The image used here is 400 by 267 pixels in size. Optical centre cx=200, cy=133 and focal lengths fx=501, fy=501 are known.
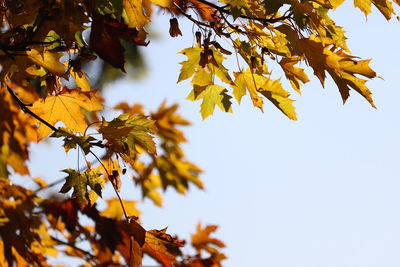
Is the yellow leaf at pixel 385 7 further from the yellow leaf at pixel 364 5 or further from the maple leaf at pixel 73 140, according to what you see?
the maple leaf at pixel 73 140

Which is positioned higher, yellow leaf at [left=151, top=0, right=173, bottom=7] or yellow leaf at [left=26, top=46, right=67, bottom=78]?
yellow leaf at [left=151, top=0, right=173, bottom=7]

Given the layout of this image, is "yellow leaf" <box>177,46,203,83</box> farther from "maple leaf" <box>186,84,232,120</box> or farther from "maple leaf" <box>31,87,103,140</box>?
"maple leaf" <box>31,87,103,140</box>

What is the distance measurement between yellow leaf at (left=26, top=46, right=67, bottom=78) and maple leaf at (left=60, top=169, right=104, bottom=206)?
349 millimetres

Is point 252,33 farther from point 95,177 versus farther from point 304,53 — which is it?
point 95,177

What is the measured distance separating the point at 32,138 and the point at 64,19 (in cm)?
251

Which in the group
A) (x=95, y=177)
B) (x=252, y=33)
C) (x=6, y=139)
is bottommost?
(x=95, y=177)

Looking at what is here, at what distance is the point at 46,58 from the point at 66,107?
30cm

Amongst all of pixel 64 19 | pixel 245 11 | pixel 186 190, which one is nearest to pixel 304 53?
pixel 245 11

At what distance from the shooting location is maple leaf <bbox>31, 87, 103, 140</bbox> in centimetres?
173

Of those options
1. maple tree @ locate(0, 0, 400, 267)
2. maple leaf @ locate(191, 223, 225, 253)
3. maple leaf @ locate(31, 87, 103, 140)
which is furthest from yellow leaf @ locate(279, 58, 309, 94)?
maple leaf @ locate(191, 223, 225, 253)

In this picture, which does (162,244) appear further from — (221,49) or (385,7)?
(385,7)

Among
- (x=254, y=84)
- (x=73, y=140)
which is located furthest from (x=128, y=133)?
(x=254, y=84)

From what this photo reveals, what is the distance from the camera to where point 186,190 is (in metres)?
4.41

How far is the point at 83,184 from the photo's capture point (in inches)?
65.7
